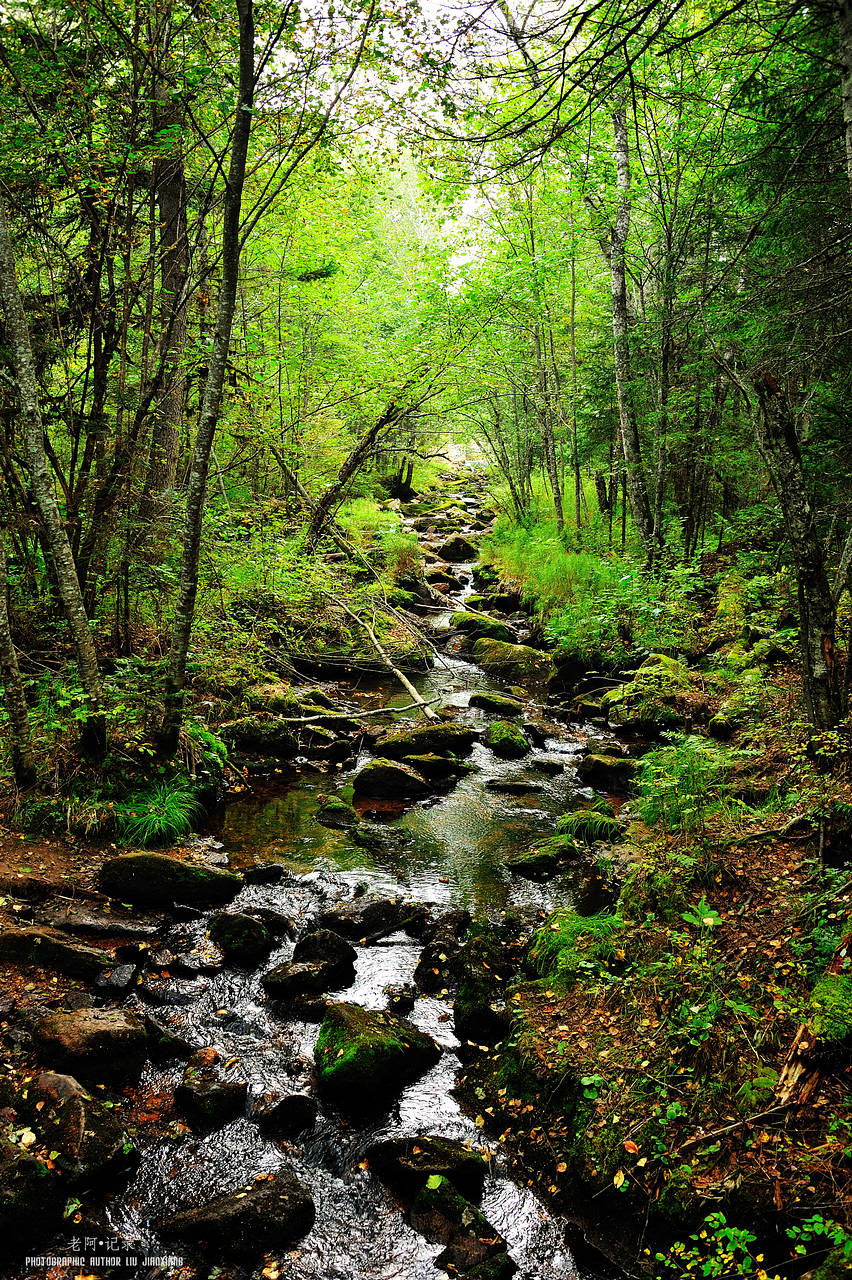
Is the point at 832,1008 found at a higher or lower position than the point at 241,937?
higher

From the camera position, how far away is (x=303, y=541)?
12.8 metres

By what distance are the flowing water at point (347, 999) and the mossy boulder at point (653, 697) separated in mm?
1562

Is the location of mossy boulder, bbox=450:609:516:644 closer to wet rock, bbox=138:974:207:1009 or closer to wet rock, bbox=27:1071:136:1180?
wet rock, bbox=138:974:207:1009

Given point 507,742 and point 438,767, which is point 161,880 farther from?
point 507,742

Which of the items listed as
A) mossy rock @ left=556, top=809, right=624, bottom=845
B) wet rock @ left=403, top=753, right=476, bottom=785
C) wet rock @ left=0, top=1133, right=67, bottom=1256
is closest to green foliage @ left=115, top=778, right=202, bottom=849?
wet rock @ left=403, top=753, right=476, bottom=785

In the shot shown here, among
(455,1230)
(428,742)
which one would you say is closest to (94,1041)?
(455,1230)

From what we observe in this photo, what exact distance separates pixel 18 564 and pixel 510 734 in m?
7.86

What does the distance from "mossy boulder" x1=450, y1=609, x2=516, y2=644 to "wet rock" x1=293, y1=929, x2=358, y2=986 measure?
1096 centimetres

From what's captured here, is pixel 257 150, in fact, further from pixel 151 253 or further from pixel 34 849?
pixel 34 849

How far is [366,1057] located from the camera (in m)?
4.66

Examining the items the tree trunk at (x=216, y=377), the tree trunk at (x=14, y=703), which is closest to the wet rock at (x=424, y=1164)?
the tree trunk at (x=14, y=703)

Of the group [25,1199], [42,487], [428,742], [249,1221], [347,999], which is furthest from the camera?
[428,742]

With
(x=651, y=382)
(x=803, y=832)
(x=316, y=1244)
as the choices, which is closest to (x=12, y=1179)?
(x=316, y=1244)

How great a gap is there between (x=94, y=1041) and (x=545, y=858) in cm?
492
